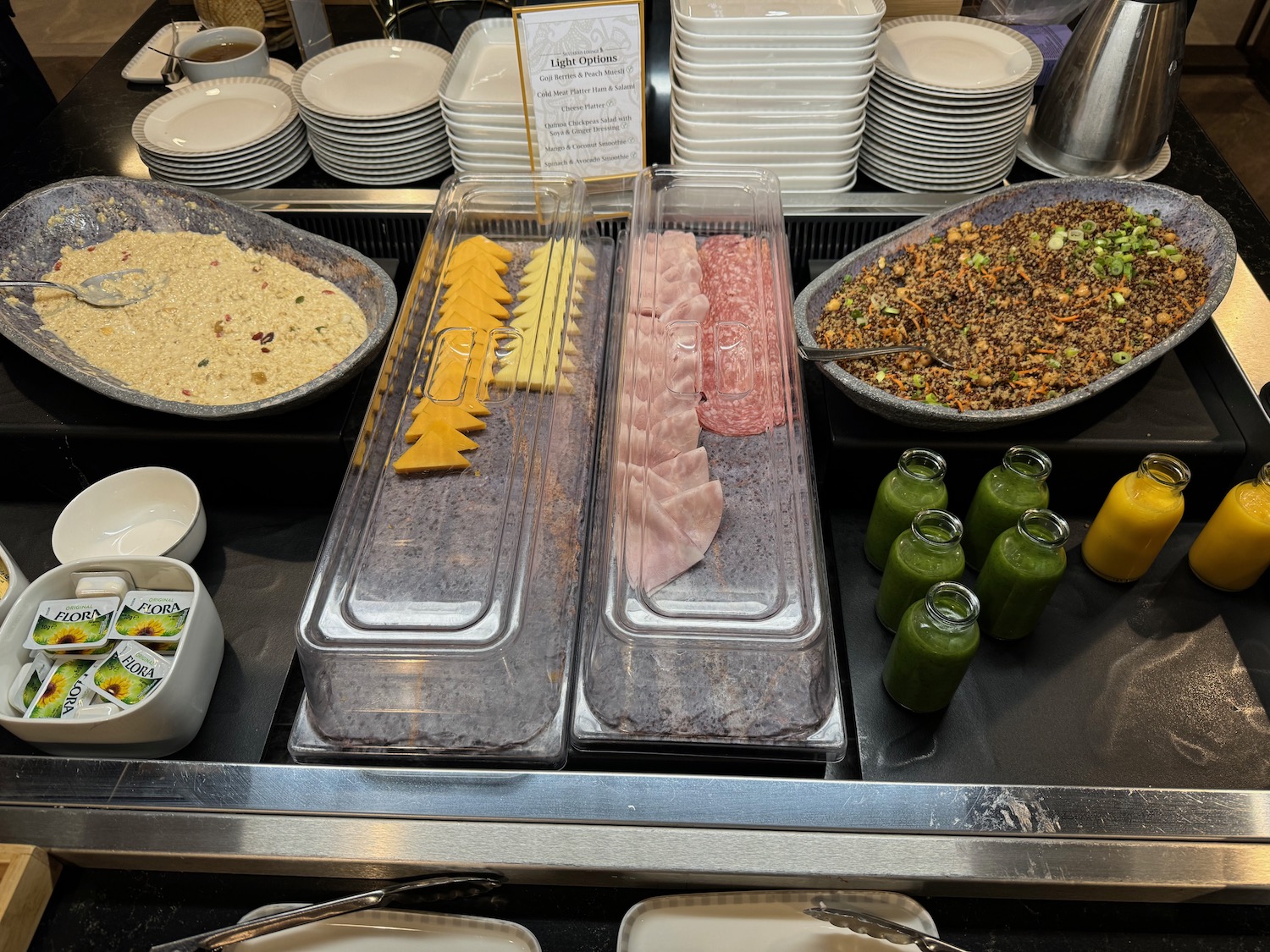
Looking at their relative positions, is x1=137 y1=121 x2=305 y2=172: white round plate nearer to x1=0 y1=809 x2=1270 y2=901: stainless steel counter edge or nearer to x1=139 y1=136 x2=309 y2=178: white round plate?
x1=139 y1=136 x2=309 y2=178: white round plate

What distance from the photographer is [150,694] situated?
1.28 metres

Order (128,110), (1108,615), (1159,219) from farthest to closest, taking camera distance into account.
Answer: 1. (128,110)
2. (1159,219)
3. (1108,615)

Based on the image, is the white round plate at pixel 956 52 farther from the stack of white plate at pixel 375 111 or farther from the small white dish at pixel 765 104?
the stack of white plate at pixel 375 111

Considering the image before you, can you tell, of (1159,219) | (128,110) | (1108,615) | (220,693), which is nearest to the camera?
(220,693)

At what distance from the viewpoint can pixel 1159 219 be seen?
1889 millimetres

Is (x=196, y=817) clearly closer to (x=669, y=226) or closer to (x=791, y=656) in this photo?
(x=791, y=656)

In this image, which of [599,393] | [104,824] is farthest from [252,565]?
[599,393]

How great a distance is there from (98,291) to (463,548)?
1.13 metres

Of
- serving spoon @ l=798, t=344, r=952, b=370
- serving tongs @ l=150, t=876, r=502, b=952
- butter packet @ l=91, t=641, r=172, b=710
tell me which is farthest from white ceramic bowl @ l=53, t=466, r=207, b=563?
serving spoon @ l=798, t=344, r=952, b=370

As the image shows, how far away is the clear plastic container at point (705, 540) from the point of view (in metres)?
1.31

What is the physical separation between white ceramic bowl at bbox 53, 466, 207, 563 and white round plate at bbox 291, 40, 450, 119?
3.19ft

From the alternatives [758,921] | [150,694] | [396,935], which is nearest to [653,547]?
[758,921]

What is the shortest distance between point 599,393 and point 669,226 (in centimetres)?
52

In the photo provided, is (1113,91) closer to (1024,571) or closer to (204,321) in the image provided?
(1024,571)
